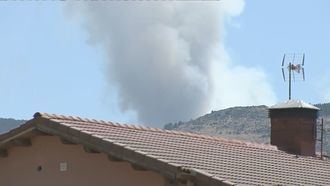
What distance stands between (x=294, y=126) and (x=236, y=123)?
93632mm

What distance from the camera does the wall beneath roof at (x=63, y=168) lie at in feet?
51.4

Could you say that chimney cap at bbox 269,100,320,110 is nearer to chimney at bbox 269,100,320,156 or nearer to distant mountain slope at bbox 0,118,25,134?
chimney at bbox 269,100,320,156

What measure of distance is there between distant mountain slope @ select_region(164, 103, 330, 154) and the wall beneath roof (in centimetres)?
8691

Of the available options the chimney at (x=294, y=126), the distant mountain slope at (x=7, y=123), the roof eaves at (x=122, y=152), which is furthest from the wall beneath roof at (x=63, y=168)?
the distant mountain slope at (x=7, y=123)

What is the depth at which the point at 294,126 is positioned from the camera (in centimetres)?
2538

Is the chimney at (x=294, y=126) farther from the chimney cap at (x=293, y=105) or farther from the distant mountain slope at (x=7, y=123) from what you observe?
the distant mountain slope at (x=7, y=123)

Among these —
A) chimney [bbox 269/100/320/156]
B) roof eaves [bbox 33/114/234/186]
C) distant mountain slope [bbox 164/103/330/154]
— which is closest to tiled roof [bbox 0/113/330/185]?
roof eaves [bbox 33/114/234/186]

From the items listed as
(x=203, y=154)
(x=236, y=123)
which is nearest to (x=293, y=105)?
(x=203, y=154)

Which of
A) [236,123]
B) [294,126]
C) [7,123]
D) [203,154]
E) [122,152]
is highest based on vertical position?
[7,123]

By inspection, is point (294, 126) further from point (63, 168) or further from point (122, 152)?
point (122, 152)

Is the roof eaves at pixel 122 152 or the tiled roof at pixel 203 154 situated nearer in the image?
the roof eaves at pixel 122 152

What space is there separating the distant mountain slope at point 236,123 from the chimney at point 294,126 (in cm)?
7752

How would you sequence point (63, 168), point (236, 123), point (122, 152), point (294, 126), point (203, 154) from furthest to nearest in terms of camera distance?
point (236, 123), point (294, 126), point (203, 154), point (63, 168), point (122, 152)

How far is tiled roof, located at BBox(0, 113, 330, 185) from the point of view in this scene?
15586mm
